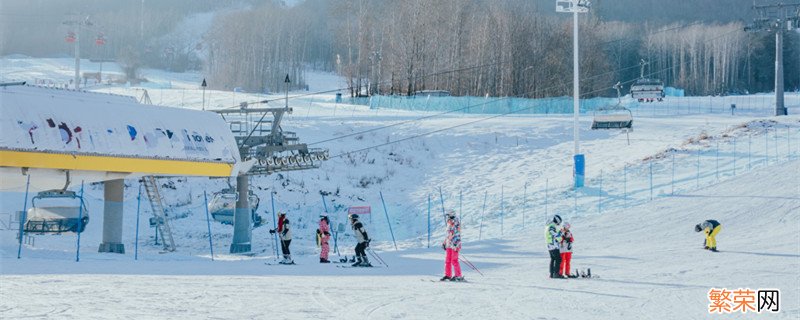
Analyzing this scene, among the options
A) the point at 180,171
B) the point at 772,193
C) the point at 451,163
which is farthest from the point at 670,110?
the point at 180,171

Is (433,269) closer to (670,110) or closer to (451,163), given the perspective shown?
(451,163)

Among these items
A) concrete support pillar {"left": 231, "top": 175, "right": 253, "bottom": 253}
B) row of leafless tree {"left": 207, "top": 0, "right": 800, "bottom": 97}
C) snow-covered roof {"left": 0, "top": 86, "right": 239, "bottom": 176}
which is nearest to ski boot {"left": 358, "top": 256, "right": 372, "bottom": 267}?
snow-covered roof {"left": 0, "top": 86, "right": 239, "bottom": 176}

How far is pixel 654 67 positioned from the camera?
11831 centimetres

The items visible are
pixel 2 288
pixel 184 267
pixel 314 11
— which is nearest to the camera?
pixel 2 288

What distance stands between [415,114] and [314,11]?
123024 millimetres

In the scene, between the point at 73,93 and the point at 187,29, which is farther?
the point at 187,29

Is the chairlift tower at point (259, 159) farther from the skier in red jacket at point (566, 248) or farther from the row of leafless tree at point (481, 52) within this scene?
the row of leafless tree at point (481, 52)

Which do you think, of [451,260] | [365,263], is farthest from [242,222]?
[451,260]

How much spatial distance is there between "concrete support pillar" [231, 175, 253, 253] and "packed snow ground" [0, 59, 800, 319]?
0.91 m

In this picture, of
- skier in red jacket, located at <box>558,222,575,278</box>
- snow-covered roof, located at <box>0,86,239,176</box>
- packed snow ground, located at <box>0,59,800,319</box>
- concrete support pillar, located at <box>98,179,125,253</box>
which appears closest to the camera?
packed snow ground, located at <box>0,59,800,319</box>

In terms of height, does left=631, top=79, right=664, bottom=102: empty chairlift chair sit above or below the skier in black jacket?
above

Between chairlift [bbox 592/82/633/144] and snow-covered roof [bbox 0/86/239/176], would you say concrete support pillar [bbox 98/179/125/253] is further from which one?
chairlift [bbox 592/82/633/144]

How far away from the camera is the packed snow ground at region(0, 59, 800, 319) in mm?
15438

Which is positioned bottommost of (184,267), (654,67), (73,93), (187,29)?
(184,267)
